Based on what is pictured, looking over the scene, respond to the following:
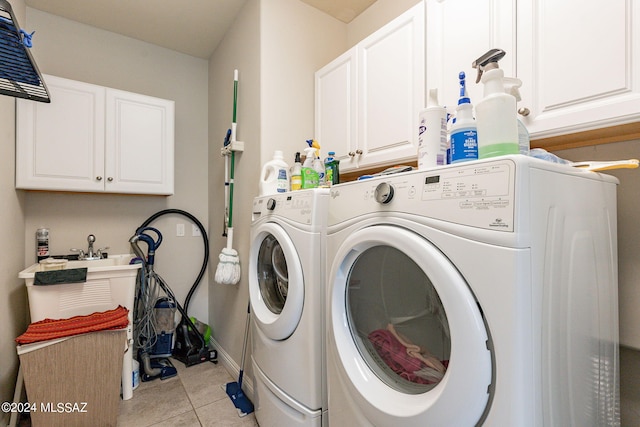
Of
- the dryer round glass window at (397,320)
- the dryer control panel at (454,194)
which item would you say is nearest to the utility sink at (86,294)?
the dryer round glass window at (397,320)

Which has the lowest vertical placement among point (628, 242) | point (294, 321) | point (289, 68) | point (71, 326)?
point (71, 326)

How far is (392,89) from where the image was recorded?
145 cm

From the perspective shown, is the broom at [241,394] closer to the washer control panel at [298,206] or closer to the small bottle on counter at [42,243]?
the washer control panel at [298,206]

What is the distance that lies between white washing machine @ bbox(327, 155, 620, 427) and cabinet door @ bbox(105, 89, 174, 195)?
6.24 feet

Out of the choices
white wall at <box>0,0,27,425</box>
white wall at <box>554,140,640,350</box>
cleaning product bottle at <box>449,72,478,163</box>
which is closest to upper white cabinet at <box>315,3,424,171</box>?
cleaning product bottle at <box>449,72,478,163</box>

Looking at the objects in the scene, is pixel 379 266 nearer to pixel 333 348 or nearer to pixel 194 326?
pixel 333 348

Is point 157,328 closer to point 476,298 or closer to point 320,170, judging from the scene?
point 320,170

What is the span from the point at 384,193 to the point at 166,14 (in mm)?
2415

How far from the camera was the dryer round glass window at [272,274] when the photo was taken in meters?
1.48

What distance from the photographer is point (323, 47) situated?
6.99ft

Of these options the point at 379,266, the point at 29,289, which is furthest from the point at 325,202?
the point at 29,289

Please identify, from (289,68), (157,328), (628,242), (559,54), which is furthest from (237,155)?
→ (628,242)

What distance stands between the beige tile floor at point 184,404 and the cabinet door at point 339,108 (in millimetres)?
1644

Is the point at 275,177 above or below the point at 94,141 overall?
below
